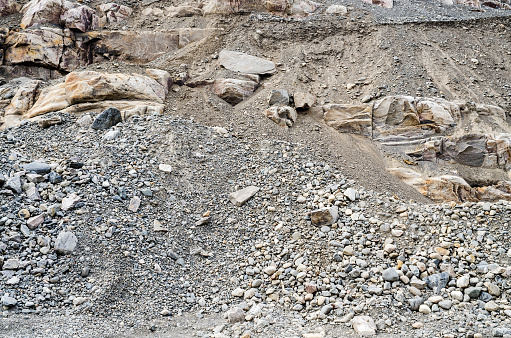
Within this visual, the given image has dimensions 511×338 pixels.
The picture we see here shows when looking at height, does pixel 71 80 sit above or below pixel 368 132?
above

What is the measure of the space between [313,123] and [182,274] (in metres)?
7.33

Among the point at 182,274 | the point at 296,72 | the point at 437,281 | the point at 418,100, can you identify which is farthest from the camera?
the point at 296,72

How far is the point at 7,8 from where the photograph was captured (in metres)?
17.4

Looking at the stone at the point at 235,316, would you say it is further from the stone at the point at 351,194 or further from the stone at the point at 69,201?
the stone at the point at 69,201

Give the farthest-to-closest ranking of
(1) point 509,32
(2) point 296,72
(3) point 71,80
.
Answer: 1. (1) point 509,32
2. (2) point 296,72
3. (3) point 71,80

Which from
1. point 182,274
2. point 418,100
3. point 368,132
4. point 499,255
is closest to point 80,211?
point 182,274

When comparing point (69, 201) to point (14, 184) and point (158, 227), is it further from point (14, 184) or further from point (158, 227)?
point (158, 227)

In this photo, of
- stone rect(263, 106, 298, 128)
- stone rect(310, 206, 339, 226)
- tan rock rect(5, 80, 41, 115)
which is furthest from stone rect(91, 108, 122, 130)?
stone rect(310, 206, 339, 226)

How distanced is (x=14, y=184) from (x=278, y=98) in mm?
8054

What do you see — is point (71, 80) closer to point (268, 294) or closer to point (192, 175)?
point (192, 175)

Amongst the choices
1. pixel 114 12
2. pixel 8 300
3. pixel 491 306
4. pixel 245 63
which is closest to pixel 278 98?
pixel 245 63

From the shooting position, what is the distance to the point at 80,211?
24.6 ft

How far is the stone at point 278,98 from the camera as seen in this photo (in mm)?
12898

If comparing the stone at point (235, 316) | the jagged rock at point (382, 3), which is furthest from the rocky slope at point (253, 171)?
the jagged rock at point (382, 3)
